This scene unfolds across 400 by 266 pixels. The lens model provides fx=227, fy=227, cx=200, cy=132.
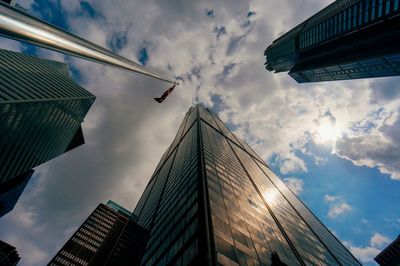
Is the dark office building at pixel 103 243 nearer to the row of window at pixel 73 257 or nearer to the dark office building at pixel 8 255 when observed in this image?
the row of window at pixel 73 257

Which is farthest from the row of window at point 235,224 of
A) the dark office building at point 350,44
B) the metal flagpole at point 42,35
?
the dark office building at point 350,44

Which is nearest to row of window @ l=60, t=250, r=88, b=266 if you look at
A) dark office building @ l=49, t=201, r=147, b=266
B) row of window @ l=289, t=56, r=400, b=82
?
dark office building @ l=49, t=201, r=147, b=266

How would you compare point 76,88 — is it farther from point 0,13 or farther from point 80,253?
point 0,13

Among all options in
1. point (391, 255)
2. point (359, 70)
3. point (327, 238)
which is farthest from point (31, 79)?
point (391, 255)

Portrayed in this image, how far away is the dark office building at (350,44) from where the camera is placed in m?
61.2

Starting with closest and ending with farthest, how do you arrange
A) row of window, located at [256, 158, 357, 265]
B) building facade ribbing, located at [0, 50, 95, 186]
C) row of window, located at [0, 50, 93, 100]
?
row of window, located at [256, 158, 357, 265] < building facade ribbing, located at [0, 50, 95, 186] < row of window, located at [0, 50, 93, 100]

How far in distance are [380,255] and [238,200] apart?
5655 inches

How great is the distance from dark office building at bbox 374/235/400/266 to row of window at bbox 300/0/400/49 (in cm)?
11422

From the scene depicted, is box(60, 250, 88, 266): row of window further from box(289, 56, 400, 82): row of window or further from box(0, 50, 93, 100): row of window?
box(289, 56, 400, 82): row of window

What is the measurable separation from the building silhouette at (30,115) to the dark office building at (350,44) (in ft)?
363

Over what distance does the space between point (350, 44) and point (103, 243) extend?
400 feet

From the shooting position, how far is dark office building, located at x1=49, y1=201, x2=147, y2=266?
2790 inches

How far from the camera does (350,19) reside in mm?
68938

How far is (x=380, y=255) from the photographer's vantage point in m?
123
